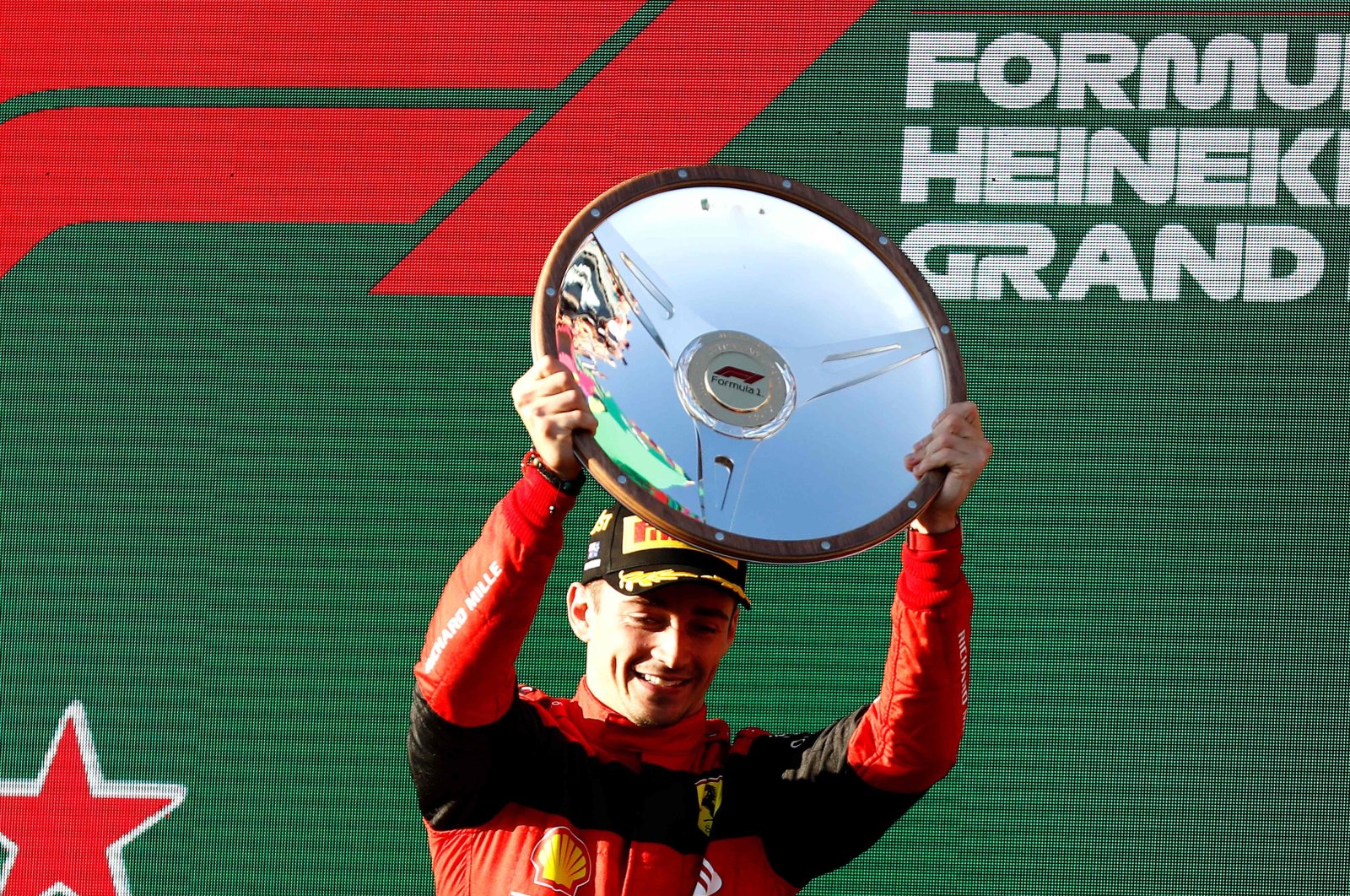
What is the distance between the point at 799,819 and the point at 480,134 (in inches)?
52.0

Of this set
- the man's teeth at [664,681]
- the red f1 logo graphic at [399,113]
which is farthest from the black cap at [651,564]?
the red f1 logo graphic at [399,113]

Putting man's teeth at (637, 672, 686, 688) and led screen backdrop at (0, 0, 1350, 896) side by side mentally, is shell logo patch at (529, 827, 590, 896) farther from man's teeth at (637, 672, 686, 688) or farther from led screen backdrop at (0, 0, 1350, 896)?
led screen backdrop at (0, 0, 1350, 896)

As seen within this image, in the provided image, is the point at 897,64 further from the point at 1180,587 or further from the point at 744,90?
the point at 1180,587

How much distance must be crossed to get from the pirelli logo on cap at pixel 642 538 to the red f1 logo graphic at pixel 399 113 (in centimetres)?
89

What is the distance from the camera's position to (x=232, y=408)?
8.84 ft

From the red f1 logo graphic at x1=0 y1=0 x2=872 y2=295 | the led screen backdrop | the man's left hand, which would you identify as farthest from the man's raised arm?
the red f1 logo graphic at x1=0 y1=0 x2=872 y2=295

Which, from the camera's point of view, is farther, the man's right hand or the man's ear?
the man's ear

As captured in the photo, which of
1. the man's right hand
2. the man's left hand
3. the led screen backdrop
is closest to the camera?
the man's right hand

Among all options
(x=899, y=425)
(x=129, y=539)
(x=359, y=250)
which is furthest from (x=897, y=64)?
(x=129, y=539)

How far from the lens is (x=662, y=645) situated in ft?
6.08

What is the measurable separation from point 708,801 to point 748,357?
515 millimetres

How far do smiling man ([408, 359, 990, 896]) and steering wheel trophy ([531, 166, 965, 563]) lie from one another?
8 centimetres

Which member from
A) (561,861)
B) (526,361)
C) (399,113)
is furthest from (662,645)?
(399,113)

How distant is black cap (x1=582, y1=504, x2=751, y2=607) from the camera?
72.1 inches
